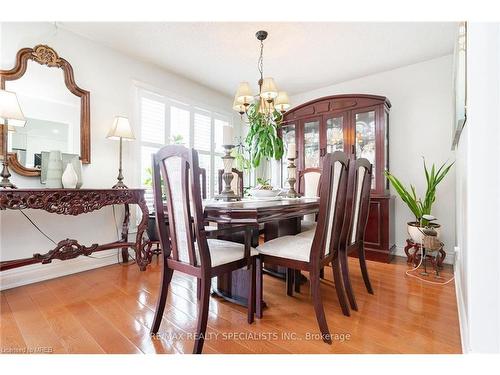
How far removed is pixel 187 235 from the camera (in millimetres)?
1325

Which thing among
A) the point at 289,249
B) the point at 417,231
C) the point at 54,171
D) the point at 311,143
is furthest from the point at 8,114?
the point at 417,231

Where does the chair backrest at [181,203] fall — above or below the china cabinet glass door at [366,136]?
below

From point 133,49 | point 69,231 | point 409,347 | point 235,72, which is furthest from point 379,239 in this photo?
point 133,49

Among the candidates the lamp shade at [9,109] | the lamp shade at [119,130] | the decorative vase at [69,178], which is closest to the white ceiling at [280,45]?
the lamp shade at [119,130]

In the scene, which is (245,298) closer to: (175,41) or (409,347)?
(409,347)

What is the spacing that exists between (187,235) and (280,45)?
92.3 inches

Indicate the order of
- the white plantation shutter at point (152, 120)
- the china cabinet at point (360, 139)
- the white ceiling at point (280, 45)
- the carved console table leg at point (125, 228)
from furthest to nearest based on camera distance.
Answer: the white plantation shutter at point (152, 120) < the china cabinet at point (360, 139) < the carved console table leg at point (125, 228) < the white ceiling at point (280, 45)

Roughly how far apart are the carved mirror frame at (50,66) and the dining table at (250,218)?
5.45ft

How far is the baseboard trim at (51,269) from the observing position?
7.16 ft

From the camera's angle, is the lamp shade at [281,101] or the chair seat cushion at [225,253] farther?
the lamp shade at [281,101]

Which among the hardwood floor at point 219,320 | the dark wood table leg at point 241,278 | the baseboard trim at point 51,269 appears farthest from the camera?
the baseboard trim at point 51,269

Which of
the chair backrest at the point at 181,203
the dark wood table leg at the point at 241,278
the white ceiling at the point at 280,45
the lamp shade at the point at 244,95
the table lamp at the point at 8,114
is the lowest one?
the dark wood table leg at the point at 241,278

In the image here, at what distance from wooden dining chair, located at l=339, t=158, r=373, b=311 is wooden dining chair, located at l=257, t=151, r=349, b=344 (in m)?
0.08

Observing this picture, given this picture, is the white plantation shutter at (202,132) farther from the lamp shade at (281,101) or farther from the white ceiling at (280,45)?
the lamp shade at (281,101)
